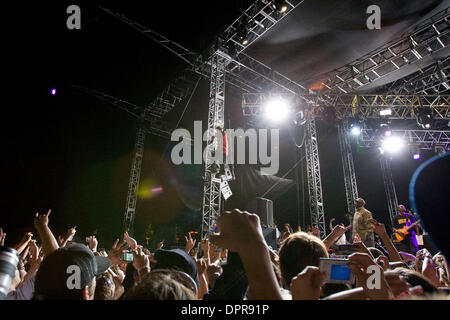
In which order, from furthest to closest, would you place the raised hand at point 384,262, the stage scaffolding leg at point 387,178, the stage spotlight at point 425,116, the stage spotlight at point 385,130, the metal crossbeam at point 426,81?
the stage scaffolding leg at point 387,178 < the stage spotlight at point 385,130 < the stage spotlight at point 425,116 < the metal crossbeam at point 426,81 < the raised hand at point 384,262

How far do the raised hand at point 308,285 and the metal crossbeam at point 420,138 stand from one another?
10.6m

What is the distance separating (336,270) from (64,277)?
121 cm

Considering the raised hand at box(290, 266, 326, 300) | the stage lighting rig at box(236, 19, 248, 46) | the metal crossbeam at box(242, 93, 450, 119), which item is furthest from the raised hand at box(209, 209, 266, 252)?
the metal crossbeam at box(242, 93, 450, 119)

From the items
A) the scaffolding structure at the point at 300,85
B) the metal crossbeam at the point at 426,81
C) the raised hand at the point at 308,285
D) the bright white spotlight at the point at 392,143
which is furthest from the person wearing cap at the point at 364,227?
the bright white spotlight at the point at 392,143

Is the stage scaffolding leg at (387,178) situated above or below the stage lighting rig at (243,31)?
below

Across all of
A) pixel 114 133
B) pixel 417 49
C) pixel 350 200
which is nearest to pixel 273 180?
pixel 350 200

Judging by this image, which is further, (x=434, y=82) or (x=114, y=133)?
(x=114, y=133)

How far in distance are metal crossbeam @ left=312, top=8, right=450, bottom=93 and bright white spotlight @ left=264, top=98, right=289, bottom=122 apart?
66.2 inches

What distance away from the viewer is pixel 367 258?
1.15m

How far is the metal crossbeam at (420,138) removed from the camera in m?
10.4

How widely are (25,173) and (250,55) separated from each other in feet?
29.0

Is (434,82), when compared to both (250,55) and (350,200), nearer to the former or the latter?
(350,200)

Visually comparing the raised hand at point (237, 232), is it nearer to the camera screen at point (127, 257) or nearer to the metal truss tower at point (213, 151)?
the camera screen at point (127, 257)

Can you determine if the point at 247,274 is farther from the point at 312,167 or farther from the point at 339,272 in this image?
the point at 312,167
